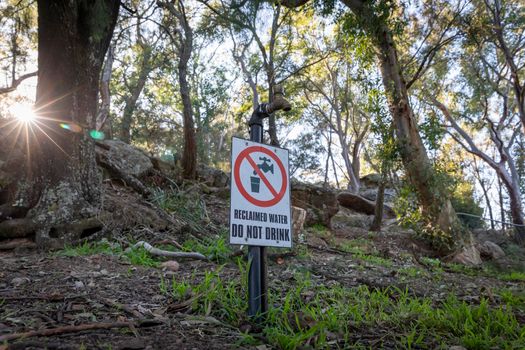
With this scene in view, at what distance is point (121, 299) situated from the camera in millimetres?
2523

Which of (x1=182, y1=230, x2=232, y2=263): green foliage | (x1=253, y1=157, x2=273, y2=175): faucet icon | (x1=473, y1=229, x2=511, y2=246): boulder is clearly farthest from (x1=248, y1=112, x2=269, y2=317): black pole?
(x1=473, y1=229, x2=511, y2=246): boulder

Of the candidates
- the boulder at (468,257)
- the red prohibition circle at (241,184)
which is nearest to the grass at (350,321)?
the red prohibition circle at (241,184)

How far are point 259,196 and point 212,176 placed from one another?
8.26 metres

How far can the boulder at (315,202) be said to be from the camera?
33.1 ft

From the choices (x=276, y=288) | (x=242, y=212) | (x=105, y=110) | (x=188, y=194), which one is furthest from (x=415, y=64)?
(x=242, y=212)

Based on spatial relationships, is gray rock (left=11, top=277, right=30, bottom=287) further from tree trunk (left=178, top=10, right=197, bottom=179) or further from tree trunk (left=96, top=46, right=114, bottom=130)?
tree trunk (left=96, top=46, right=114, bottom=130)

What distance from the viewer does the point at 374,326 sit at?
243 cm

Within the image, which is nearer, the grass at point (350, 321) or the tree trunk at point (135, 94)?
the grass at point (350, 321)

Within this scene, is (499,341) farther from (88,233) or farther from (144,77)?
(144,77)

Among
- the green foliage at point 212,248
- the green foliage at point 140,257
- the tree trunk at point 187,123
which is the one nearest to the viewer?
the green foliage at point 140,257

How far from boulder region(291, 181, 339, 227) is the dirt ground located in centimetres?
532

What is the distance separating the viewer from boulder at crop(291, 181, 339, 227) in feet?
33.1

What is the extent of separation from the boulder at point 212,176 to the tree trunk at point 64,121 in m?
5.21

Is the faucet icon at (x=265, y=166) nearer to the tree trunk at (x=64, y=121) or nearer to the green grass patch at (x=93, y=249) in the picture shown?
the green grass patch at (x=93, y=249)
